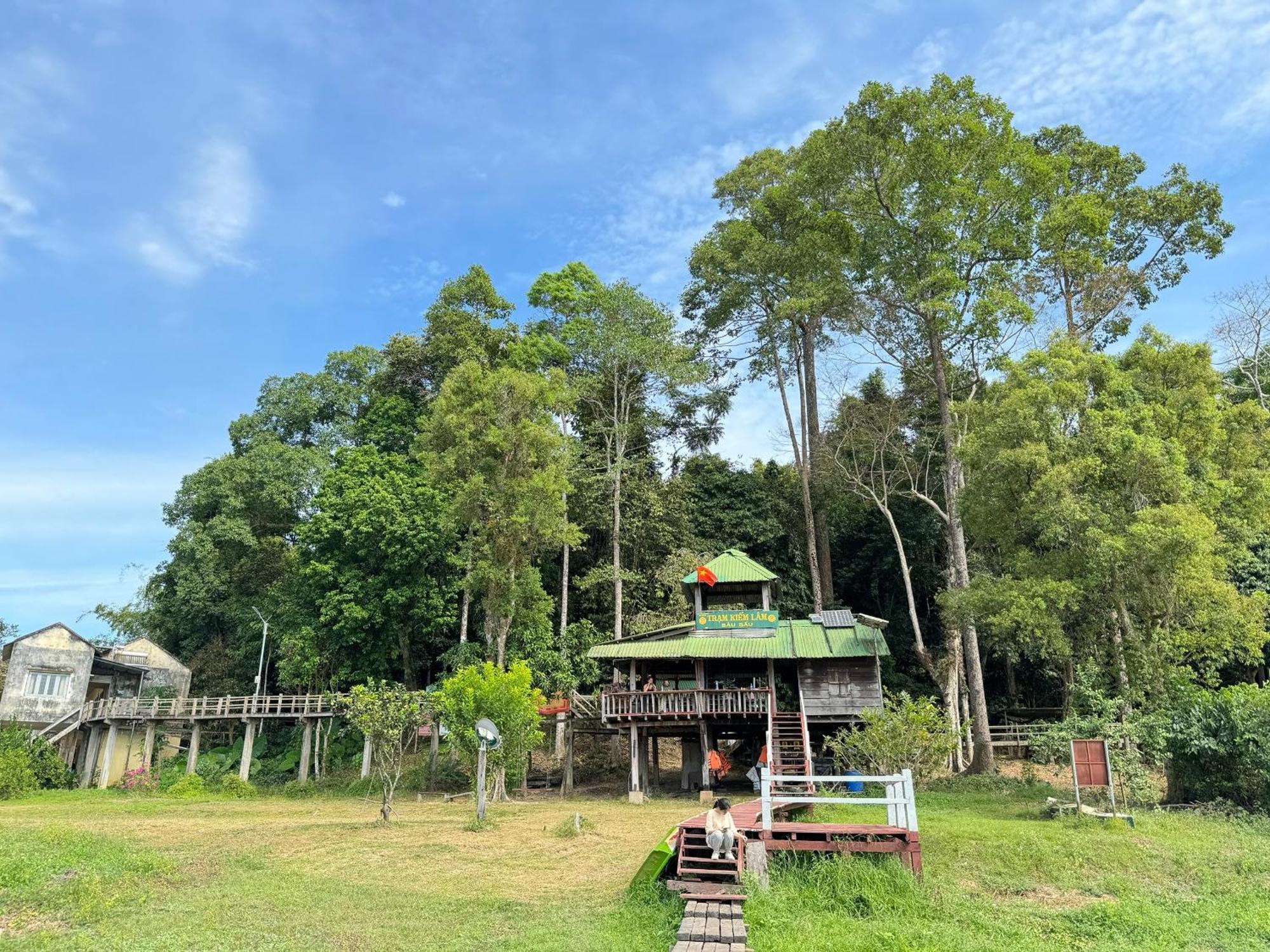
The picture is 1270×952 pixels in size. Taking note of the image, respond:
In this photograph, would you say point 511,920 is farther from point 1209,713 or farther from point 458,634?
point 458,634

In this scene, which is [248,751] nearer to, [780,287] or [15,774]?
[15,774]

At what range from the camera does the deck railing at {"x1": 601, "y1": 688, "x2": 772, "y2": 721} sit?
71.5ft

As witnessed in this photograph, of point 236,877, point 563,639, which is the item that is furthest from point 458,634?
point 236,877

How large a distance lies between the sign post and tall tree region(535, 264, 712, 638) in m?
9.98

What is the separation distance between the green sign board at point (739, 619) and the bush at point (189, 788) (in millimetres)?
17658

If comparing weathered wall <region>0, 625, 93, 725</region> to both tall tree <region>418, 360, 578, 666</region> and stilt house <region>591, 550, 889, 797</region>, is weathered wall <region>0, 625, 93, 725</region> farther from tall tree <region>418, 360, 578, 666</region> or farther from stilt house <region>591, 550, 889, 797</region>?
stilt house <region>591, 550, 889, 797</region>

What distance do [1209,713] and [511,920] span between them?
1339 cm

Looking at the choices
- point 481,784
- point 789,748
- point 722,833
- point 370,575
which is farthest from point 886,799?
point 370,575

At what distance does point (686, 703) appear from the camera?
871 inches

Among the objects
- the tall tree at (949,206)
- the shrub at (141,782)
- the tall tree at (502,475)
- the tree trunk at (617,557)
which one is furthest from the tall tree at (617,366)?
the shrub at (141,782)

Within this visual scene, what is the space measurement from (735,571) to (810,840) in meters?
14.3

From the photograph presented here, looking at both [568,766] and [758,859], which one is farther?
[568,766]

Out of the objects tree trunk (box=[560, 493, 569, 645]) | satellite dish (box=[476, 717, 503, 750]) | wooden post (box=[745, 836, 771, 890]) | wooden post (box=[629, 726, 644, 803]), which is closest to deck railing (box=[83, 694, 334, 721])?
tree trunk (box=[560, 493, 569, 645])

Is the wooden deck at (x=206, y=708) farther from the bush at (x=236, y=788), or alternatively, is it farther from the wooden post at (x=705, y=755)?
the wooden post at (x=705, y=755)
